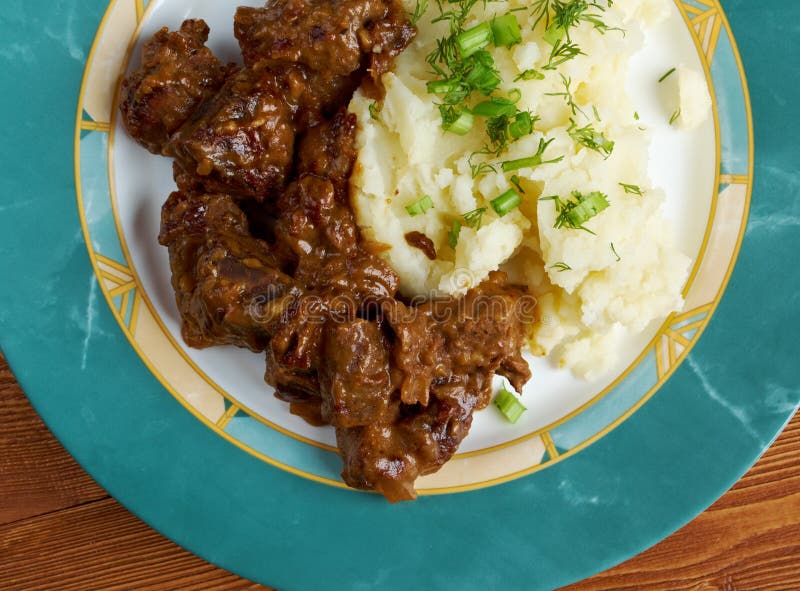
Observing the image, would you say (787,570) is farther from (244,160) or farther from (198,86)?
(198,86)

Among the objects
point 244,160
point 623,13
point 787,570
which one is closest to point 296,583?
point 244,160

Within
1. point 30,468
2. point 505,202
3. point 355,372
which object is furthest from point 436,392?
point 30,468

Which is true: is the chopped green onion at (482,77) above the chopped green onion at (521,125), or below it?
above

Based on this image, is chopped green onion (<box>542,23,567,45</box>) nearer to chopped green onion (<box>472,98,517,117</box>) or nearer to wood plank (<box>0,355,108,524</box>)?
chopped green onion (<box>472,98,517,117</box>)

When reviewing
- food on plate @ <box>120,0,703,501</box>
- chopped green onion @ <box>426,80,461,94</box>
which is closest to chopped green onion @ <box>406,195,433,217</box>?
food on plate @ <box>120,0,703,501</box>

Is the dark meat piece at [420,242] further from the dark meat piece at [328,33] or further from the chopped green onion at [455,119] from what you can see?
the dark meat piece at [328,33]

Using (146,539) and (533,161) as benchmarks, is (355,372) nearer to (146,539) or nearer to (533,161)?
(533,161)

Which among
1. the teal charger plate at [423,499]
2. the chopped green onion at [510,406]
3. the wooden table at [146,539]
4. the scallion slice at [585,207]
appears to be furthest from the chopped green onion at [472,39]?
the wooden table at [146,539]
